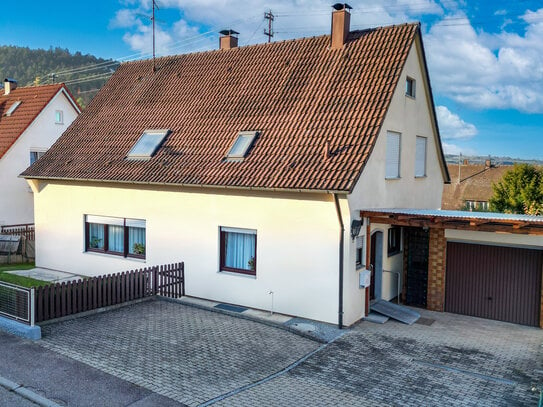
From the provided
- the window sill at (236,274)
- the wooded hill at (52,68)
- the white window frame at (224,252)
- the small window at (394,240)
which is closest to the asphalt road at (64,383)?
the window sill at (236,274)

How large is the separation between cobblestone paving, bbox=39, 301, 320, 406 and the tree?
26939mm

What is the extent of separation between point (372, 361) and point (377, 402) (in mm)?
1861

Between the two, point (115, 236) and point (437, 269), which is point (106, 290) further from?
point (437, 269)

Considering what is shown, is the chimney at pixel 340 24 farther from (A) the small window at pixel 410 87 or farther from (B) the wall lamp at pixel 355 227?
(B) the wall lamp at pixel 355 227

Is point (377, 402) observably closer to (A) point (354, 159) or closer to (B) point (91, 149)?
(A) point (354, 159)

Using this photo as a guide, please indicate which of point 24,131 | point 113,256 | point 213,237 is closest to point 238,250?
point 213,237

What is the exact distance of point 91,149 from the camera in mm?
17062

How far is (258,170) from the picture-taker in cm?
1294

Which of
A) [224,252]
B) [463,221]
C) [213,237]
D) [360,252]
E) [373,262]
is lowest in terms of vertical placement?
[373,262]

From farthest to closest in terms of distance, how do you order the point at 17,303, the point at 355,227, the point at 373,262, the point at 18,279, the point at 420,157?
the point at 420,157, the point at 18,279, the point at 373,262, the point at 355,227, the point at 17,303

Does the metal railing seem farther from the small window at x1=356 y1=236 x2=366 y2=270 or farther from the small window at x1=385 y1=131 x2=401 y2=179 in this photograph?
the small window at x1=385 y1=131 x2=401 y2=179

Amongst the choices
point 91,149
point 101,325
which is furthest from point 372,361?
point 91,149

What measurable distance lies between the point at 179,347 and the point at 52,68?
82.5 meters

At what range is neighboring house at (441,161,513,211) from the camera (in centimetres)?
4847
